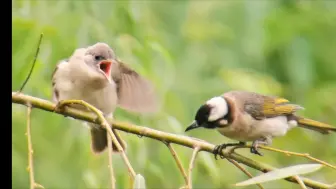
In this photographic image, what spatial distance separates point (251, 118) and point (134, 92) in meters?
0.79

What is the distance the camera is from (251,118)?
297 centimetres

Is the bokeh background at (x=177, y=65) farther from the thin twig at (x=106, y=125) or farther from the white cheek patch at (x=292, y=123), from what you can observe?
the thin twig at (x=106, y=125)

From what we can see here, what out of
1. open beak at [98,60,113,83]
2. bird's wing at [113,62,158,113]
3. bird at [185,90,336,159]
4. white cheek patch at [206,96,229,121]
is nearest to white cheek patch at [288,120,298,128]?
bird at [185,90,336,159]

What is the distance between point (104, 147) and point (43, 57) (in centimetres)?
37

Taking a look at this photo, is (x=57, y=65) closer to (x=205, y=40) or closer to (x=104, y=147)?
(x=104, y=147)

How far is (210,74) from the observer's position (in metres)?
4.57

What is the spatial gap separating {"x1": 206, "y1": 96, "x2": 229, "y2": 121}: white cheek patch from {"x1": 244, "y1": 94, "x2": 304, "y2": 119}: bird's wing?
183 mm

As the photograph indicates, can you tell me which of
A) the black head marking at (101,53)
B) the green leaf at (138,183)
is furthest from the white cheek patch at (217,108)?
the green leaf at (138,183)

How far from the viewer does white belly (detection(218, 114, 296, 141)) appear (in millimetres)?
2713

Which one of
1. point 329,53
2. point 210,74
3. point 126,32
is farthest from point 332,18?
point 126,32

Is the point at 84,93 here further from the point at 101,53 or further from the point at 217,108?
the point at 217,108

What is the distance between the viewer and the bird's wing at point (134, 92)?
2.25 metres

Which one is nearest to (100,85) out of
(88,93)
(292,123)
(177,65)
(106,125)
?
(88,93)

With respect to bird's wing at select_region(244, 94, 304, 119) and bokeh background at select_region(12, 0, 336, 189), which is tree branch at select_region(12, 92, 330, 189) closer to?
bokeh background at select_region(12, 0, 336, 189)
